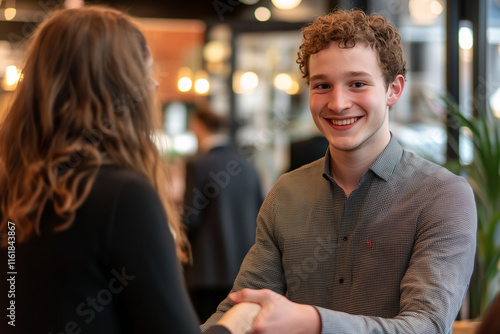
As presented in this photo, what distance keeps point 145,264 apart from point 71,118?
294 mm

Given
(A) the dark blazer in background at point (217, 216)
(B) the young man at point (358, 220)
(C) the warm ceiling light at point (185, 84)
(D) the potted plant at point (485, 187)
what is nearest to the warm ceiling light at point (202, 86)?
(C) the warm ceiling light at point (185, 84)

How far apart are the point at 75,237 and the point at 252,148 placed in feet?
16.8

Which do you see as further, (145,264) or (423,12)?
(423,12)

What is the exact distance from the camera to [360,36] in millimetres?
1575

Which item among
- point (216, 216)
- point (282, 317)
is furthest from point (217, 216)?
point (282, 317)

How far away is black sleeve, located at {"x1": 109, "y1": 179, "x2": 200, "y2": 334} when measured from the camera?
1.10m

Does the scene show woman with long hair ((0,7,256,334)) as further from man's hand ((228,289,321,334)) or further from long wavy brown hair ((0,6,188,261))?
man's hand ((228,289,321,334))

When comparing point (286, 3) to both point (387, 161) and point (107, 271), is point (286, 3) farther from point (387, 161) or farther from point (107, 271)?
point (107, 271)

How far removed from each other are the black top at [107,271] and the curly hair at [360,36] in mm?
683

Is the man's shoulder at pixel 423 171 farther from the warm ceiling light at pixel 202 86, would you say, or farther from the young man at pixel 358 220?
the warm ceiling light at pixel 202 86

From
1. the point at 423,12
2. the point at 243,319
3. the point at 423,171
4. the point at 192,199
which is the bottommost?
the point at 192,199

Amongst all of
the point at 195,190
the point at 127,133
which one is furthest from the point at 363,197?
the point at 195,190

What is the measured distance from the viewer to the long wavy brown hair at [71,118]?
1130mm

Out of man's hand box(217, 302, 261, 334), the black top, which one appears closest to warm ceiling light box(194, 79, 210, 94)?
man's hand box(217, 302, 261, 334)
